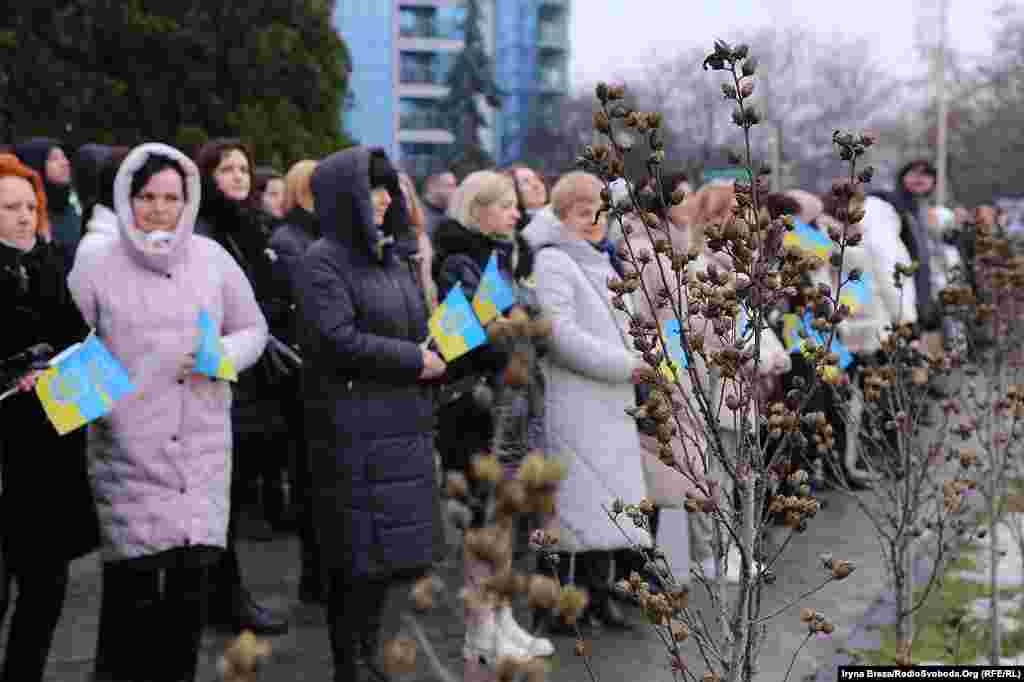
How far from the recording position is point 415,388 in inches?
189

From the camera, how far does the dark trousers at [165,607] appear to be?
460cm

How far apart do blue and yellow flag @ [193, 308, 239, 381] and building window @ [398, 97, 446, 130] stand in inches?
1991

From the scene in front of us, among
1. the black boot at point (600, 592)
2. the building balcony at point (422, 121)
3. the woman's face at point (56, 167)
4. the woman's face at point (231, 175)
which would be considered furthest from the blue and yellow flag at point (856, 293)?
the building balcony at point (422, 121)

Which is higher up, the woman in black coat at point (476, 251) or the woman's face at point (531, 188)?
the woman's face at point (531, 188)

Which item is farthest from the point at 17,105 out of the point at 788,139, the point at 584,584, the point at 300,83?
the point at 788,139

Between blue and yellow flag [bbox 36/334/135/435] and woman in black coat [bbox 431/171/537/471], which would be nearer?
blue and yellow flag [bbox 36/334/135/435]

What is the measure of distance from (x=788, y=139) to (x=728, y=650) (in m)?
63.7

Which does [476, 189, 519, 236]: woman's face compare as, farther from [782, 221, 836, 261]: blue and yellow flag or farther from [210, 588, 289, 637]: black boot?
[782, 221, 836, 261]: blue and yellow flag

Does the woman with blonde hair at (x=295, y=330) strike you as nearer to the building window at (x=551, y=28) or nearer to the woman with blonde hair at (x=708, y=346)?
the woman with blonde hair at (x=708, y=346)

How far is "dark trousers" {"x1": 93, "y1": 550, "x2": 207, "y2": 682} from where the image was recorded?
4598 mm

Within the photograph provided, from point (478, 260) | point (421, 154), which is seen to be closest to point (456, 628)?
point (478, 260)

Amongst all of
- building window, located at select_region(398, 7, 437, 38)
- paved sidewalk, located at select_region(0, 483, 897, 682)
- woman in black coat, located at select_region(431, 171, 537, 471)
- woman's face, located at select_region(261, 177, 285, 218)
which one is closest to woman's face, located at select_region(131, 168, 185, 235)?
paved sidewalk, located at select_region(0, 483, 897, 682)

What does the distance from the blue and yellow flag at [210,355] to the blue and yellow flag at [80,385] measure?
325mm

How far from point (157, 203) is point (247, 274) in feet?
4.75
